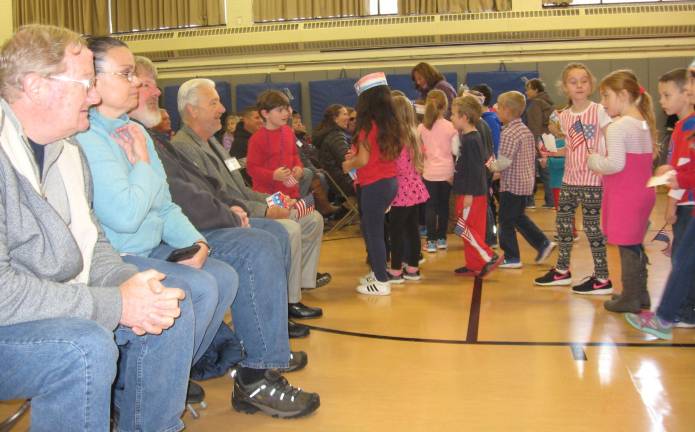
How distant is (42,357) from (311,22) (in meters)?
11.1

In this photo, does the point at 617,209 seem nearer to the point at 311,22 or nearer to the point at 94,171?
the point at 94,171

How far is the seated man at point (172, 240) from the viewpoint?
2332 millimetres

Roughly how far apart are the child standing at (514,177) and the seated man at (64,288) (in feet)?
11.6

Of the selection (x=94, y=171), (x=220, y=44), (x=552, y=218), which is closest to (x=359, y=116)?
(x=94, y=171)

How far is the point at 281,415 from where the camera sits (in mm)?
2701

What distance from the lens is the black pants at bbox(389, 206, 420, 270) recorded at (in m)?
5.02

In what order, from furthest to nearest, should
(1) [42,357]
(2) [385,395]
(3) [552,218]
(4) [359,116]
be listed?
(3) [552,218]
(4) [359,116]
(2) [385,395]
(1) [42,357]

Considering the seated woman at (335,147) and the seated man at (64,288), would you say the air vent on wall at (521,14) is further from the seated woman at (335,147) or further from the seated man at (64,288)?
the seated man at (64,288)

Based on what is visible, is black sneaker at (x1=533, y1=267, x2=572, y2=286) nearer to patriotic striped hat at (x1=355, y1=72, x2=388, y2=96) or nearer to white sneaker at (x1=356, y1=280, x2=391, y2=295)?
white sneaker at (x1=356, y1=280, x2=391, y2=295)

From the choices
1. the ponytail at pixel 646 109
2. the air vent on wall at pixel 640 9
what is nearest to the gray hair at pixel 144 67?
the ponytail at pixel 646 109

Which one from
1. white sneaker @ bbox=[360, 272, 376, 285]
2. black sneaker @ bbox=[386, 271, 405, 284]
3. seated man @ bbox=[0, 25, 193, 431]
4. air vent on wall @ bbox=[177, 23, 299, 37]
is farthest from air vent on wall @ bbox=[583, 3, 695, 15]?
seated man @ bbox=[0, 25, 193, 431]

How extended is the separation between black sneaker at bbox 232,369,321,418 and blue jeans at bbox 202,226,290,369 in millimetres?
65

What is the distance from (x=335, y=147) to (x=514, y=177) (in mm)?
2555

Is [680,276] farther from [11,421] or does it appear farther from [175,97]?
[175,97]
